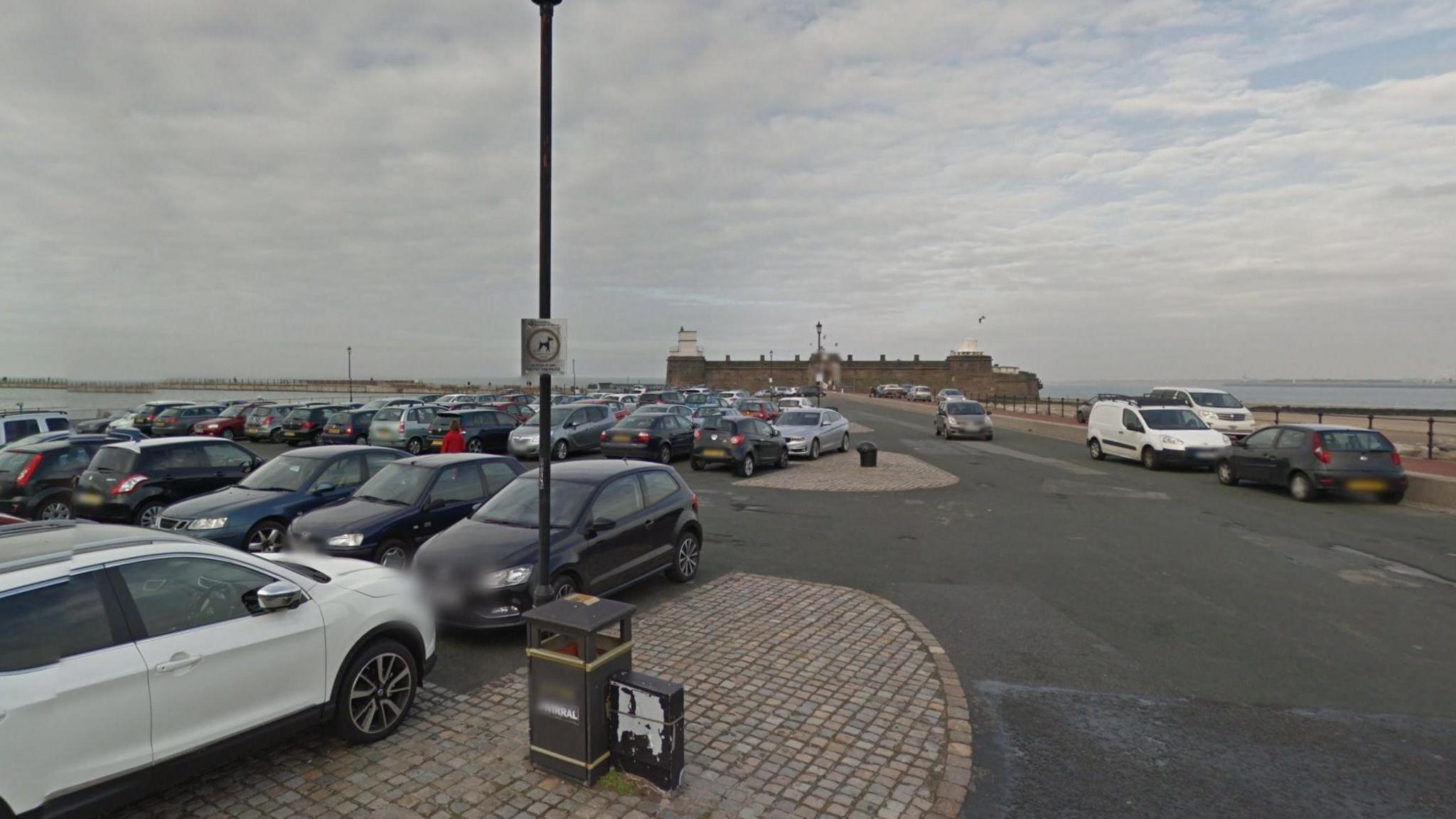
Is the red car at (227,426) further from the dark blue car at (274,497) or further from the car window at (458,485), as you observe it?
the car window at (458,485)

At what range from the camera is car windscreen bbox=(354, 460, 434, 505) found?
8484 millimetres

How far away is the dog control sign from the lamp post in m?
0.09

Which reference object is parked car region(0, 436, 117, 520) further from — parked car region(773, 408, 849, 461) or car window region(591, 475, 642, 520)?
parked car region(773, 408, 849, 461)

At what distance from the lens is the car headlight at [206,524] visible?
8172 mm

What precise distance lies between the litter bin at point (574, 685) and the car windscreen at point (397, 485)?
4992 millimetres

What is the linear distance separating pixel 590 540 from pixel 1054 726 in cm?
418

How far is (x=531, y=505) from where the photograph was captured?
7.34 meters

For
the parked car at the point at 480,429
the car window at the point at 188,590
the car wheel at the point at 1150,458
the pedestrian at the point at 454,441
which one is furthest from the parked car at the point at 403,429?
the car wheel at the point at 1150,458

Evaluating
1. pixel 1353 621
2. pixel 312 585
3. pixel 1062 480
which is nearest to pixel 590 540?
pixel 312 585

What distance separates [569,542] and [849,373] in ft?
308

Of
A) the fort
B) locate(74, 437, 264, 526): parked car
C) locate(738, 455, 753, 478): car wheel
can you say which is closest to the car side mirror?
locate(74, 437, 264, 526): parked car

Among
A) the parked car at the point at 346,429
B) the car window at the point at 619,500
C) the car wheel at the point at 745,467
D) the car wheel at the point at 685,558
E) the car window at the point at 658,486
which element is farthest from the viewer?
the parked car at the point at 346,429

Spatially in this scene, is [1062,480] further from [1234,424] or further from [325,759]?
[325,759]

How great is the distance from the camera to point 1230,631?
6652mm
